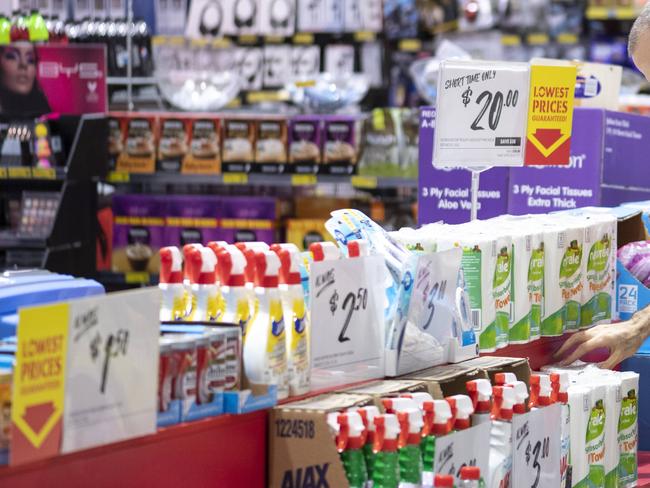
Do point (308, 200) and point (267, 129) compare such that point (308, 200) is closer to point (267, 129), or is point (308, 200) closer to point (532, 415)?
point (267, 129)

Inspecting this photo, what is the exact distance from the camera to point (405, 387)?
8.00ft

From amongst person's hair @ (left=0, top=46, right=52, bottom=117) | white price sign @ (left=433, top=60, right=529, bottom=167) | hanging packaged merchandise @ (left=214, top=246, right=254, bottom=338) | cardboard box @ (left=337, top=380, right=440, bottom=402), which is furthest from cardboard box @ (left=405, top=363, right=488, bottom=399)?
person's hair @ (left=0, top=46, right=52, bottom=117)

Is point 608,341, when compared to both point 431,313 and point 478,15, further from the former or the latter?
point 478,15

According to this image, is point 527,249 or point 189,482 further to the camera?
point 527,249

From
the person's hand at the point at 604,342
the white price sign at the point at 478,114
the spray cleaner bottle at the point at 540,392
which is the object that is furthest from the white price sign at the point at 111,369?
the white price sign at the point at 478,114

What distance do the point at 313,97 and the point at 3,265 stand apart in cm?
204

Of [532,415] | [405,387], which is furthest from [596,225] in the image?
[405,387]

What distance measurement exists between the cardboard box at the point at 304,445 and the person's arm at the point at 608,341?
4.15 ft

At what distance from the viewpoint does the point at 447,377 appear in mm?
2572

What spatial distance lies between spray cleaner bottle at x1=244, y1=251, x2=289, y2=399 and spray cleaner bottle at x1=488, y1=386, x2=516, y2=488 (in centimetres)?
51

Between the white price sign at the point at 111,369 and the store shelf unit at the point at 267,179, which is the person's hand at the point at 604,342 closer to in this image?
the white price sign at the point at 111,369

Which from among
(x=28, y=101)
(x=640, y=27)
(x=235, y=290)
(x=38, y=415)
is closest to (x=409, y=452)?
(x=235, y=290)

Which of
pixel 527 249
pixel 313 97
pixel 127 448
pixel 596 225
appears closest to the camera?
pixel 127 448

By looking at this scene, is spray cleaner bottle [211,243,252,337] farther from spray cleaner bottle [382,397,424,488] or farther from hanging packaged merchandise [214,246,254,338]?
spray cleaner bottle [382,397,424,488]
